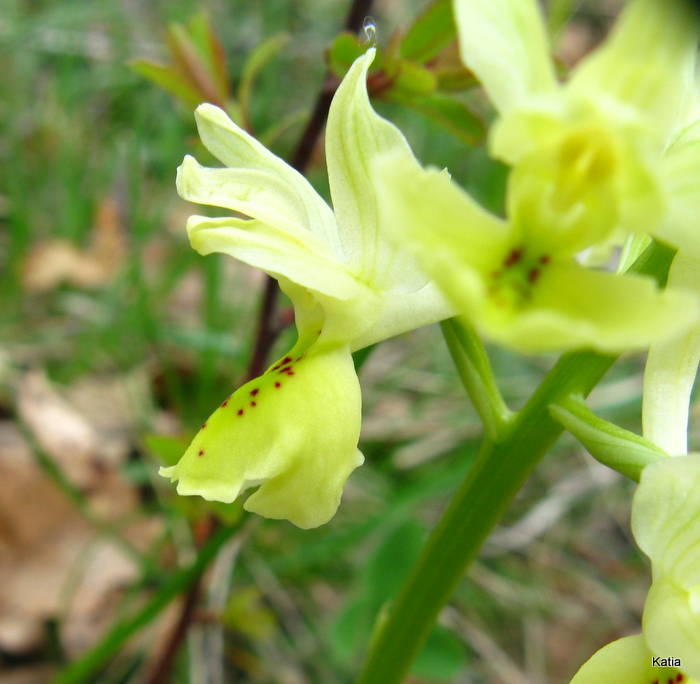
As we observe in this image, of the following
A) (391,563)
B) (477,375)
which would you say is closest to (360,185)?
(477,375)

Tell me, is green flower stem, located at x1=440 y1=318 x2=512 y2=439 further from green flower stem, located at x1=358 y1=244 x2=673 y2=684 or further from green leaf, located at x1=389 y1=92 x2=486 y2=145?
green leaf, located at x1=389 y1=92 x2=486 y2=145

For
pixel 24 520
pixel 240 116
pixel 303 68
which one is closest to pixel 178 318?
pixel 24 520

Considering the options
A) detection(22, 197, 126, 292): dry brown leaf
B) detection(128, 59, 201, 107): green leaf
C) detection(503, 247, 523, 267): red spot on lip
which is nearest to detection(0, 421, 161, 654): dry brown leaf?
detection(22, 197, 126, 292): dry brown leaf

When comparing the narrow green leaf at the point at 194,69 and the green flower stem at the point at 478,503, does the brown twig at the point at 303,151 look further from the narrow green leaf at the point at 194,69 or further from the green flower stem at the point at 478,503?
the green flower stem at the point at 478,503

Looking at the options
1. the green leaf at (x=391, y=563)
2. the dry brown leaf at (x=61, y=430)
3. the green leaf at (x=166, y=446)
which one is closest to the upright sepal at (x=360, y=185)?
the green leaf at (x=166, y=446)

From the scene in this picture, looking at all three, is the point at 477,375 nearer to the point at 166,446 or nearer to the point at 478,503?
the point at 478,503

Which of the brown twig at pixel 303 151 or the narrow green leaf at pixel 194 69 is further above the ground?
the narrow green leaf at pixel 194 69
